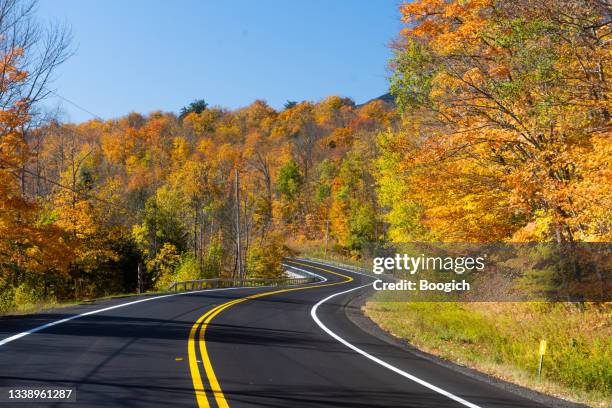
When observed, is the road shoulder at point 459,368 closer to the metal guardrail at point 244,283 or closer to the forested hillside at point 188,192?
the forested hillside at point 188,192

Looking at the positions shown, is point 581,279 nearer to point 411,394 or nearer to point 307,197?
point 411,394

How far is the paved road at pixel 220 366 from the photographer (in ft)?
23.6

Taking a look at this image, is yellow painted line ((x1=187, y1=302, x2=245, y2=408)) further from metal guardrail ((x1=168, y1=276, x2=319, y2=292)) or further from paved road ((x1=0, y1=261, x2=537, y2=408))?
metal guardrail ((x1=168, y1=276, x2=319, y2=292))

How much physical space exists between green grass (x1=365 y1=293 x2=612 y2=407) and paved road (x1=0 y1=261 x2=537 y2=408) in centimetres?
135

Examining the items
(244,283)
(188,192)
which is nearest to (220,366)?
(244,283)

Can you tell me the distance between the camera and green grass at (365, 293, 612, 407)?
10.5 m

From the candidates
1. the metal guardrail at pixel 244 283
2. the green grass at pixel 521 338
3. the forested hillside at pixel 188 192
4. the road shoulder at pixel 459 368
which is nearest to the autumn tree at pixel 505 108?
the green grass at pixel 521 338

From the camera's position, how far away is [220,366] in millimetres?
8836

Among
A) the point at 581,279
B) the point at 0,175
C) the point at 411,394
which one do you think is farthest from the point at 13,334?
the point at 581,279

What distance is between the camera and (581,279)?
A: 57.6ft

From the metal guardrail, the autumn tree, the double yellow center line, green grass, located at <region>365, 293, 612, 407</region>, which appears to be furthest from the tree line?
the double yellow center line

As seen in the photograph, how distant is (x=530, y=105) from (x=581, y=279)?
6456 millimetres

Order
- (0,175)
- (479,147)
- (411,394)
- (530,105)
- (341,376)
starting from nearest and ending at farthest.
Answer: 1. (411,394)
2. (341,376)
3. (530,105)
4. (479,147)
5. (0,175)

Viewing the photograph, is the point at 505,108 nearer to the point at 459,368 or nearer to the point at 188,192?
the point at 459,368
